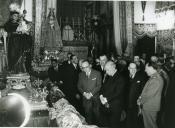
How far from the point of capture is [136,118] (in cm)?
381

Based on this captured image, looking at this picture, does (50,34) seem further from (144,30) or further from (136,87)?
(136,87)

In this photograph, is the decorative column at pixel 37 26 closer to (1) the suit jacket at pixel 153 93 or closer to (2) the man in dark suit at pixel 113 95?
(2) the man in dark suit at pixel 113 95

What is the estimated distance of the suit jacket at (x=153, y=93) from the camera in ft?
11.1

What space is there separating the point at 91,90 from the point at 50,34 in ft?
12.5

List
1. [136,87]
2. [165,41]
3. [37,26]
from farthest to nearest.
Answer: [37,26]
[165,41]
[136,87]

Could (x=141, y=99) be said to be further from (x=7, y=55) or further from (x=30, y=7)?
→ (x=30, y=7)

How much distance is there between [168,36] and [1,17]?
4039mm

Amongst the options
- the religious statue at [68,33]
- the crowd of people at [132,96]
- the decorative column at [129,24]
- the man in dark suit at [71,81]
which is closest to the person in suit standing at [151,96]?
the crowd of people at [132,96]

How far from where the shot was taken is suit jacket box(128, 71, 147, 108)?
373cm

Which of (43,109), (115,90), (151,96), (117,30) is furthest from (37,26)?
(151,96)

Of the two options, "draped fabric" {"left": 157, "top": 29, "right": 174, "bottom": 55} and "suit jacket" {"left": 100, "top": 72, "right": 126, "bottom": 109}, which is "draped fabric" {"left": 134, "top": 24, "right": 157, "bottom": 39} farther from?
"suit jacket" {"left": 100, "top": 72, "right": 126, "bottom": 109}

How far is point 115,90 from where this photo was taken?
3629mm

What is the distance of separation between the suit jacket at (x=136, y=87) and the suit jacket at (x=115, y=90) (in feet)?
0.57

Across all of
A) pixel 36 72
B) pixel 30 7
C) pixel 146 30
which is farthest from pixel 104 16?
pixel 36 72
